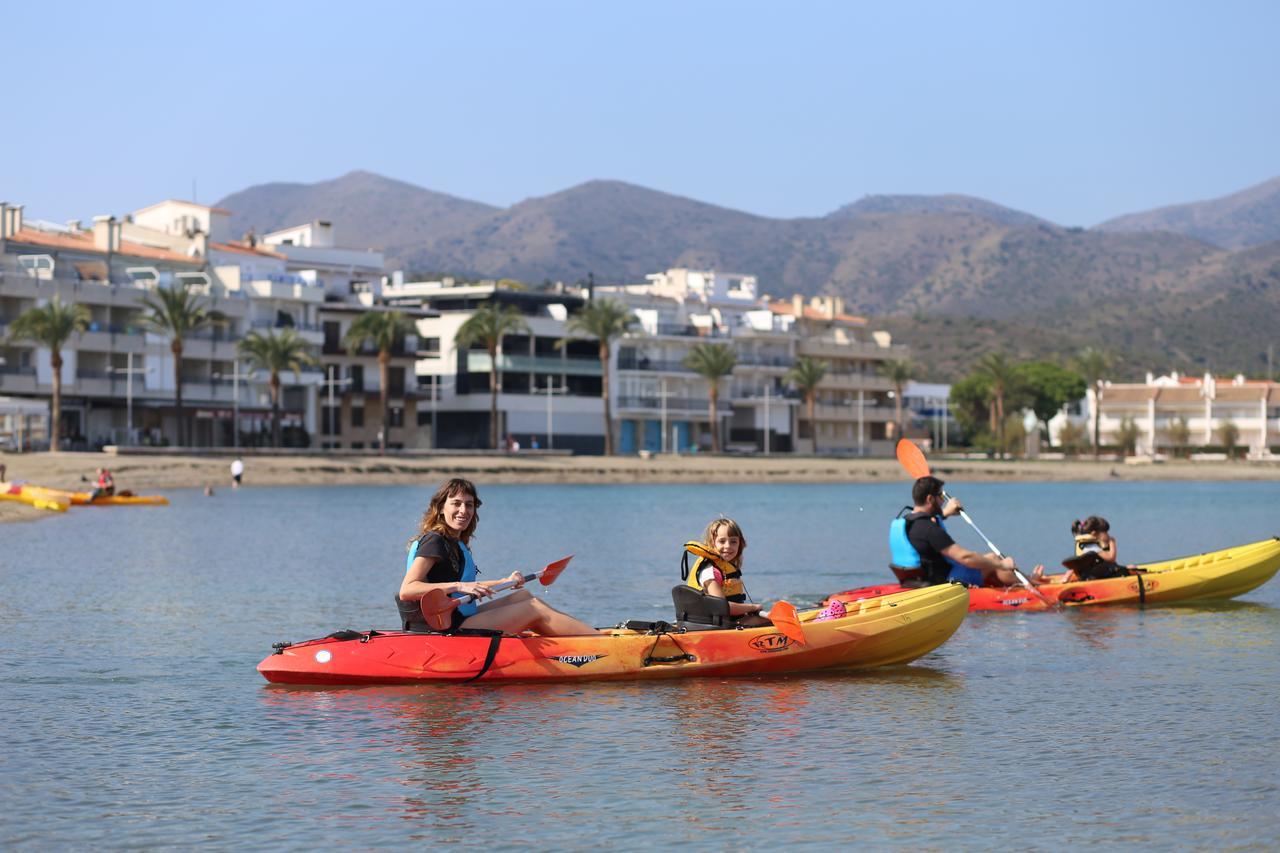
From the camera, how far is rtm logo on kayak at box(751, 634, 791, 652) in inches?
685

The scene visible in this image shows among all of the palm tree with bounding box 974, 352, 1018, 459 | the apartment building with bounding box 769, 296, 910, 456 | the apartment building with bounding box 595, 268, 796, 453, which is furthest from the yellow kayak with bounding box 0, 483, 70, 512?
the palm tree with bounding box 974, 352, 1018, 459

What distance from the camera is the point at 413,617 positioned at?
53.8 ft

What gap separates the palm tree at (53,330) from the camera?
78.1 metres

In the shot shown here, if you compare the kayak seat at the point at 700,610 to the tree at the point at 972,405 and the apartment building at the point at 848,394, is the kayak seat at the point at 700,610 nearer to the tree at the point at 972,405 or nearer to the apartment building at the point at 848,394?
the apartment building at the point at 848,394

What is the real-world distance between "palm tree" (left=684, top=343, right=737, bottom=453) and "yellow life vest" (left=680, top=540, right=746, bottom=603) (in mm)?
100353

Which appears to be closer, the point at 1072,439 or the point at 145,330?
the point at 145,330

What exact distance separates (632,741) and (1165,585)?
13.3m

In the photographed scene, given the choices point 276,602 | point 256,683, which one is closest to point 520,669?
point 256,683

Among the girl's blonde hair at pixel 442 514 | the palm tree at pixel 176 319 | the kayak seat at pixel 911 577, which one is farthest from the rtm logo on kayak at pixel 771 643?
the palm tree at pixel 176 319

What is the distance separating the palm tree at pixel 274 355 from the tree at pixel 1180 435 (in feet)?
252

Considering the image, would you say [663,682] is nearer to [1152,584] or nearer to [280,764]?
[280,764]

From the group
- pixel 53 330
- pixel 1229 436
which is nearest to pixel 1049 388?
pixel 1229 436

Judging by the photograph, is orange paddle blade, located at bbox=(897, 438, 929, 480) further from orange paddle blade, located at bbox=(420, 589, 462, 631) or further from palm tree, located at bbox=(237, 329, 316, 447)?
palm tree, located at bbox=(237, 329, 316, 447)

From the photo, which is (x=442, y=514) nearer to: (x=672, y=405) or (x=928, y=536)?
(x=928, y=536)
